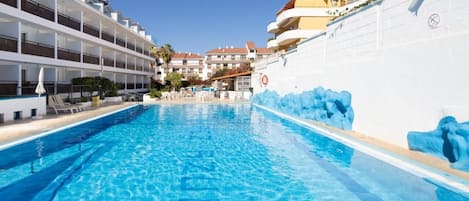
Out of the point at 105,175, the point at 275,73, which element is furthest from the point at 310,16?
the point at 105,175

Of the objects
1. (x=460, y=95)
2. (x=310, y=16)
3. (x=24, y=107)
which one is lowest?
(x=24, y=107)

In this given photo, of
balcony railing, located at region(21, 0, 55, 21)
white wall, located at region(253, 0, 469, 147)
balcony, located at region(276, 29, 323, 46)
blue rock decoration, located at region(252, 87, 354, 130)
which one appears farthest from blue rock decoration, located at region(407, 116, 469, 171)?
balcony, located at region(276, 29, 323, 46)

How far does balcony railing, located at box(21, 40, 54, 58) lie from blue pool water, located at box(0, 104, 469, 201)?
9.47 m

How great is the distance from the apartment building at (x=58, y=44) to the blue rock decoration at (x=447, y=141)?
64.1 ft

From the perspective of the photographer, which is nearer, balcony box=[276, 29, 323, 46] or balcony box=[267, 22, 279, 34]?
balcony box=[276, 29, 323, 46]

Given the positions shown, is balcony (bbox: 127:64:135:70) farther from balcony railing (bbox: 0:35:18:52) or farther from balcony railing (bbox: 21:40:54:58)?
balcony railing (bbox: 0:35:18:52)

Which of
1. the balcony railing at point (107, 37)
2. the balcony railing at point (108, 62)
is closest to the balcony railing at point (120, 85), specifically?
the balcony railing at point (108, 62)

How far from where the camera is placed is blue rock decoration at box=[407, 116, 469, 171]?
6.27 meters

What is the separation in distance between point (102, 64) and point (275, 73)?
17.2m

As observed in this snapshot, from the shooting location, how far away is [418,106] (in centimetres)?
819

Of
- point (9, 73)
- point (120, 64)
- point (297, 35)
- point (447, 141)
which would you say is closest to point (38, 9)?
point (9, 73)

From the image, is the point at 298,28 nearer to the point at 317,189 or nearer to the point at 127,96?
the point at 127,96

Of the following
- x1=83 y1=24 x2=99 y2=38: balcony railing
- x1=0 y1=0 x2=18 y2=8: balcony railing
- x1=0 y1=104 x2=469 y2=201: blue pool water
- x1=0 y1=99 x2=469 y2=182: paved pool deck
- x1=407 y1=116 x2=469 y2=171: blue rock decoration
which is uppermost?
x1=83 y1=24 x2=99 y2=38: balcony railing

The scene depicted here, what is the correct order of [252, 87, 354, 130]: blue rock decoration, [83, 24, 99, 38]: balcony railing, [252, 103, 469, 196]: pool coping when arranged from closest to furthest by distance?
[252, 103, 469, 196]: pool coping → [252, 87, 354, 130]: blue rock decoration → [83, 24, 99, 38]: balcony railing
